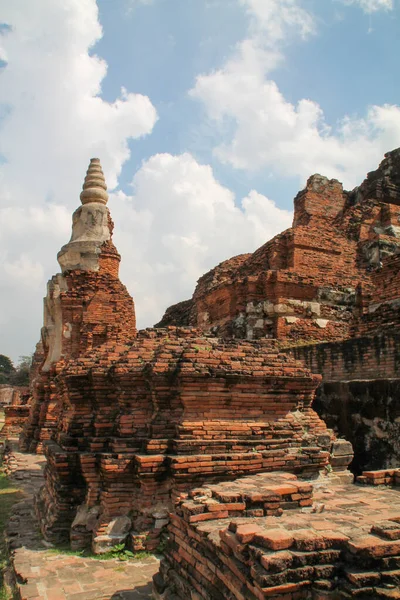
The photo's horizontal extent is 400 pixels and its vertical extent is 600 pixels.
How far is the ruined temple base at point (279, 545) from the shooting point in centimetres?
311

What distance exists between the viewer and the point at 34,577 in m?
4.97

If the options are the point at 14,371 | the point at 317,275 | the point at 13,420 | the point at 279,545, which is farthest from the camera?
the point at 14,371

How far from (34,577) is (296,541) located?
2958mm

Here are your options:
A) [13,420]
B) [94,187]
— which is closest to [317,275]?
[94,187]

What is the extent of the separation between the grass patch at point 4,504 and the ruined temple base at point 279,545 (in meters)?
1.93

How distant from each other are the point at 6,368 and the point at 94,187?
217ft

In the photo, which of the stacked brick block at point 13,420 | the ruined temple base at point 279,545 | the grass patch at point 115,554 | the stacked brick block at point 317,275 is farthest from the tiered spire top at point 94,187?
the ruined temple base at point 279,545

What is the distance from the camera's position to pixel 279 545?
10.8 ft

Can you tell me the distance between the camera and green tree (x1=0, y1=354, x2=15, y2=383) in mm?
69625

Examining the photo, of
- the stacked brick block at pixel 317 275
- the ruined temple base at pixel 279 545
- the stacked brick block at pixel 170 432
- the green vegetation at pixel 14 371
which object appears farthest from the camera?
the green vegetation at pixel 14 371

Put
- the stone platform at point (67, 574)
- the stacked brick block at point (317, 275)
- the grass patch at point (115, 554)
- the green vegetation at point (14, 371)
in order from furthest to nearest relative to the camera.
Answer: the green vegetation at point (14, 371), the stacked brick block at point (317, 275), the grass patch at point (115, 554), the stone platform at point (67, 574)

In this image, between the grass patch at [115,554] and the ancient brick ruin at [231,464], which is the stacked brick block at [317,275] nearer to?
the ancient brick ruin at [231,464]

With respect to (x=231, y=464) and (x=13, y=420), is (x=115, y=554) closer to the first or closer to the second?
(x=231, y=464)

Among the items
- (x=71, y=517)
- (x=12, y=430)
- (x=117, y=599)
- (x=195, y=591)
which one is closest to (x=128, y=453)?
(x=71, y=517)
